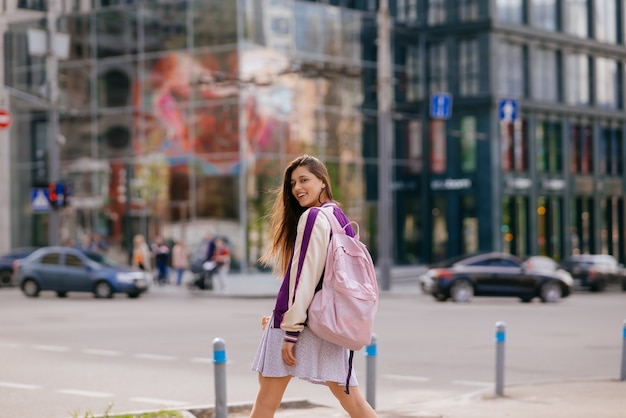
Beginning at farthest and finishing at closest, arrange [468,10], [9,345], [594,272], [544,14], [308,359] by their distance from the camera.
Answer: [544,14]
[468,10]
[594,272]
[9,345]
[308,359]

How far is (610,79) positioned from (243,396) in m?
48.7

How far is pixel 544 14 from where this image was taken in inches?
2072

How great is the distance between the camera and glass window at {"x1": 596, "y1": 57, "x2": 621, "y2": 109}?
183 feet

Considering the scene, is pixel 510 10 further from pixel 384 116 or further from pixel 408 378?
pixel 408 378

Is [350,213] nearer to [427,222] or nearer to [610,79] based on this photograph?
[427,222]

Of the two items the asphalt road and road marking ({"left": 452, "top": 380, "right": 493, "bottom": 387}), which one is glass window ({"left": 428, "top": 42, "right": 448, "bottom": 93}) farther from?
road marking ({"left": 452, "top": 380, "right": 493, "bottom": 387})

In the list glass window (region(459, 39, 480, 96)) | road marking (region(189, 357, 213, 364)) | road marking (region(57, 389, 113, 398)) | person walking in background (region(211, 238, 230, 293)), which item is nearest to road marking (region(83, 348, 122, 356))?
road marking (region(189, 357, 213, 364))

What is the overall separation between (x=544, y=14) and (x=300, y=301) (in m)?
49.1

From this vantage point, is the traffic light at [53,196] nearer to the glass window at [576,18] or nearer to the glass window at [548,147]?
the glass window at [548,147]

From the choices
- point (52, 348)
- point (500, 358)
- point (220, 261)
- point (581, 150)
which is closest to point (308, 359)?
point (500, 358)

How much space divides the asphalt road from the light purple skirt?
2.63 metres

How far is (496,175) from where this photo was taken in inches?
1955

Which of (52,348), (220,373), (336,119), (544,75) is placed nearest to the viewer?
(220,373)

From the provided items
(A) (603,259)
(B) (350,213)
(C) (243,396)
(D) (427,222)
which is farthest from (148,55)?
(C) (243,396)
